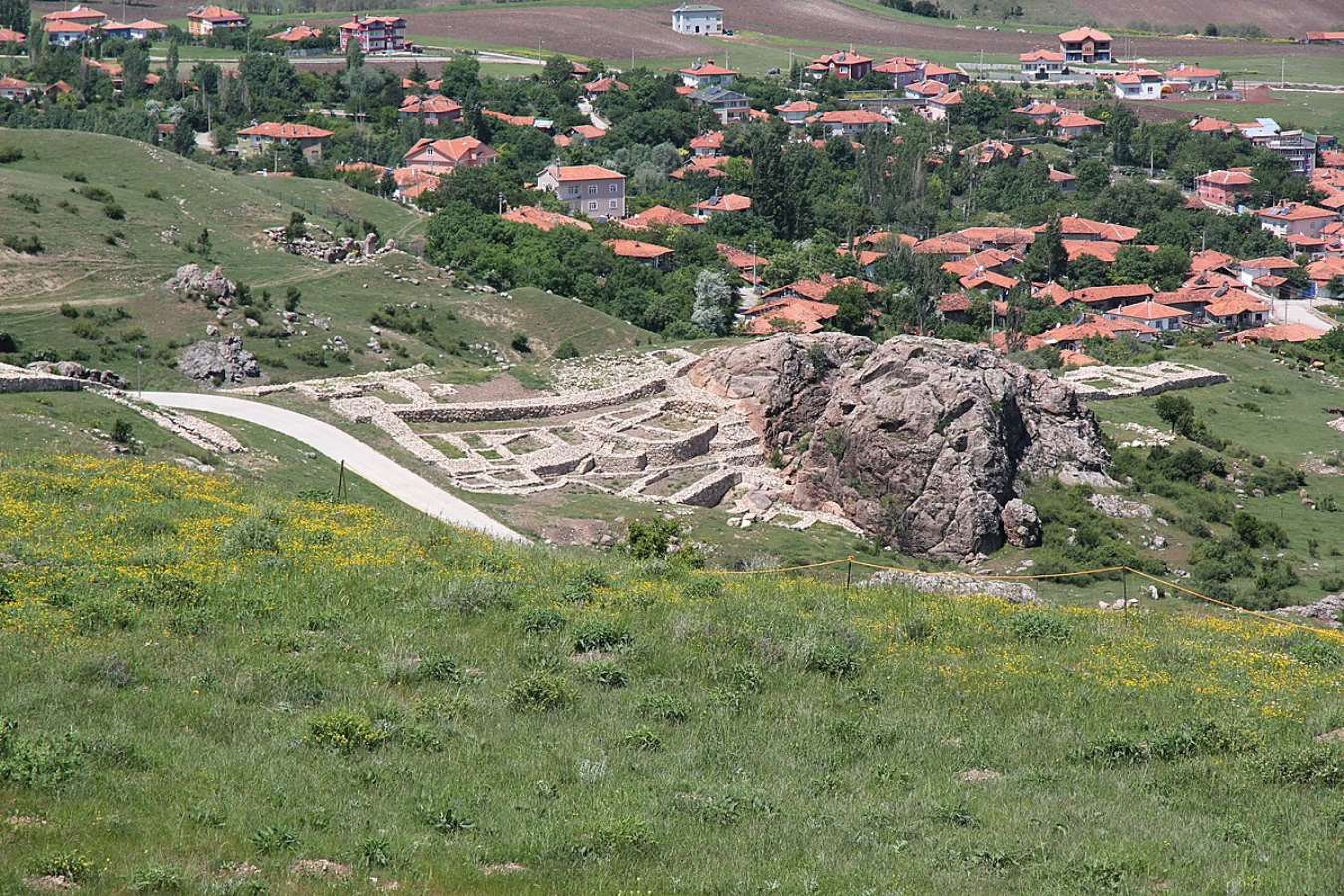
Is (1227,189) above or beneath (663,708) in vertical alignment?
beneath

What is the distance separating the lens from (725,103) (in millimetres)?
151625

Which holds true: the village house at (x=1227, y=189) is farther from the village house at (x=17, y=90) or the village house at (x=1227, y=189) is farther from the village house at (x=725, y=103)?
the village house at (x=17, y=90)

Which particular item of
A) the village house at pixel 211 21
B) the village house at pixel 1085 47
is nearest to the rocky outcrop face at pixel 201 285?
the village house at pixel 211 21

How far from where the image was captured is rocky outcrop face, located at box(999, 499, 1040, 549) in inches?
1848

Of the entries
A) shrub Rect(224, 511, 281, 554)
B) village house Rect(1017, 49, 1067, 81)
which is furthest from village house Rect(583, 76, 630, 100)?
shrub Rect(224, 511, 281, 554)

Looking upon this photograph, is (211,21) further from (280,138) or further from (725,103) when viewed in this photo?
(725,103)

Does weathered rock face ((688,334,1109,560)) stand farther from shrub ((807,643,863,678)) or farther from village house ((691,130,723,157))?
village house ((691,130,723,157))

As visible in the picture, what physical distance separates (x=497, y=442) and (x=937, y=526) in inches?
528

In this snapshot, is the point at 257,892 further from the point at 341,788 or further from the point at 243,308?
the point at 243,308

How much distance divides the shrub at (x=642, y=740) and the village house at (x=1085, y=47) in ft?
590

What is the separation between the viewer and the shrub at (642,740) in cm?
1659

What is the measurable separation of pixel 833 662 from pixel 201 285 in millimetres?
50328

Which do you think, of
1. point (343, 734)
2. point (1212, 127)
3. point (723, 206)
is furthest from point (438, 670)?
point (1212, 127)

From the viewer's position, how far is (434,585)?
21.4 m
